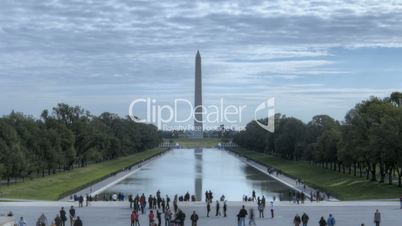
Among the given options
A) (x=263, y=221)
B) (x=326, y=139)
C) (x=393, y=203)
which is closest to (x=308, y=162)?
(x=326, y=139)

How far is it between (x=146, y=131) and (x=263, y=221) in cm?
12460

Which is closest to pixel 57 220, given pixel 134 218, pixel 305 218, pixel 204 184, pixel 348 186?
pixel 134 218

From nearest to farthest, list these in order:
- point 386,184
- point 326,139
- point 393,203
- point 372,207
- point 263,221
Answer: point 263,221 < point 372,207 < point 393,203 < point 386,184 < point 326,139

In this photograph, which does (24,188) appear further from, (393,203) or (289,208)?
(393,203)

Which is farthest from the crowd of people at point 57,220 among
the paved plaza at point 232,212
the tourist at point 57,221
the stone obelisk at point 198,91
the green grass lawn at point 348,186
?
the stone obelisk at point 198,91

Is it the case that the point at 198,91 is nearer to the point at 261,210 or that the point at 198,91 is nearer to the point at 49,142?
the point at 49,142

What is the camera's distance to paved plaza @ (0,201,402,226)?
30016mm

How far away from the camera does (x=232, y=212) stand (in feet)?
112

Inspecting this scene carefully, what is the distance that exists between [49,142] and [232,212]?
138ft

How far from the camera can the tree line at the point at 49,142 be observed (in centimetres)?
5819

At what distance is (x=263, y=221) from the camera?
3073cm

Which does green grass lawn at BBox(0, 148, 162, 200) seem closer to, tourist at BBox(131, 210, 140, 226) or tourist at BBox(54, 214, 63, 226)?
tourist at BBox(54, 214, 63, 226)

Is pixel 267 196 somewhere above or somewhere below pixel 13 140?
below

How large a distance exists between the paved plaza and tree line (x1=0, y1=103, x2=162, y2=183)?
1958cm
